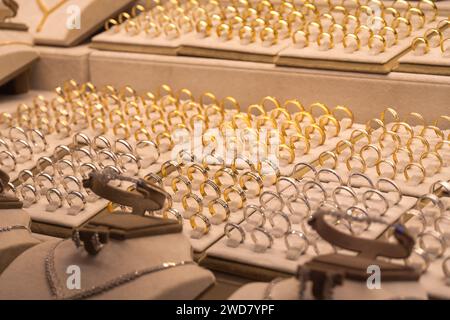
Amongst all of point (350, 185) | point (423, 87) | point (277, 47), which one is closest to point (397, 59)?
point (423, 87)

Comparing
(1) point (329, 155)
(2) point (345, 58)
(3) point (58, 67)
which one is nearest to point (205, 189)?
(1) point (329, 155)

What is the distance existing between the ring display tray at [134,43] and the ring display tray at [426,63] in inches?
23.0

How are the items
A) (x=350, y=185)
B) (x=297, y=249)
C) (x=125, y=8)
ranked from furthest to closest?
(x=125, y=8) < (x=350, y=185) < (x=297, y=249)

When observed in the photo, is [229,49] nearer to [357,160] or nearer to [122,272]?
[357,160]

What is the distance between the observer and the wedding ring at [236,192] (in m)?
1.53

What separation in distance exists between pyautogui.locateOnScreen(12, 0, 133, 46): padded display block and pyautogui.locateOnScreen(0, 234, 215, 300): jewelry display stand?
42.7 inches

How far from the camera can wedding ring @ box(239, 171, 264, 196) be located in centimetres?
156

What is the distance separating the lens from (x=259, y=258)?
4.43 ft

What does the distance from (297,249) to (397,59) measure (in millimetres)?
660

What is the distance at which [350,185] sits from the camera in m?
1.56

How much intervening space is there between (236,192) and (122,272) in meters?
0.38

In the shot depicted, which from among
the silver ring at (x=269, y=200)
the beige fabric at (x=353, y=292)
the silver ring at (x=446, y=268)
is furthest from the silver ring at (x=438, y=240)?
the silver ring at (x=269, y=200)

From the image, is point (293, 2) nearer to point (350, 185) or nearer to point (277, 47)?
point (277, 47)

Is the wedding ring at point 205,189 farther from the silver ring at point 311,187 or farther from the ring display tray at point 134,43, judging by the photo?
the ring display tray at point 134,43
